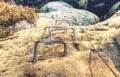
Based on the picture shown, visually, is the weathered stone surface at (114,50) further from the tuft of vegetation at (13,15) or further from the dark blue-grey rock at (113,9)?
the dark blue-grey rock at (113,9)

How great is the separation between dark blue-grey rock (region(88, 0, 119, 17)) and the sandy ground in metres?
14.3

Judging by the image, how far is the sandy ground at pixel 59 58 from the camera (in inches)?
250

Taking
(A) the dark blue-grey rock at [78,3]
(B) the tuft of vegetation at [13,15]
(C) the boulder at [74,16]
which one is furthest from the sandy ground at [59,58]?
(A) the dark blue-grey rock at [78,3]

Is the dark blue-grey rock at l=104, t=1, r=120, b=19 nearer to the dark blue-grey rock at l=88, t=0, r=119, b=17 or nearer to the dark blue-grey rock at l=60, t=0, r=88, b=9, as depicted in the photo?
the dark blue-grey rock at l=88, t=0, r=119, b=17

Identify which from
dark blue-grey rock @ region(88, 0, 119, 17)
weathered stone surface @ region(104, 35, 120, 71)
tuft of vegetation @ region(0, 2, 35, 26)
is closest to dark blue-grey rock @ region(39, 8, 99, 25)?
tuft of vegetation @ region(0, 2, 35, 26)

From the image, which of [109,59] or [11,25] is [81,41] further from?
[11,25]

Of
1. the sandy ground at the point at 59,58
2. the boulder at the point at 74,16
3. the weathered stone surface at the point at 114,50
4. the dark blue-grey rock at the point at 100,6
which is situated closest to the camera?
the sandy ground at the point at 59,58

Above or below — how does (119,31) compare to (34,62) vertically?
above

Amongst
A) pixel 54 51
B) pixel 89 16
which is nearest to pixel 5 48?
pixel 54 51

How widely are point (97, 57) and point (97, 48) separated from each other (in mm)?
564

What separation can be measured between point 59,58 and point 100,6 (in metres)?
17.2

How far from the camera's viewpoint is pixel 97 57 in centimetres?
689

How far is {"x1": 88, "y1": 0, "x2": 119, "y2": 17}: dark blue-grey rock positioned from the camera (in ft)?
76.4

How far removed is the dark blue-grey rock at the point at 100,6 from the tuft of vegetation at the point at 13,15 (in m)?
8.74
